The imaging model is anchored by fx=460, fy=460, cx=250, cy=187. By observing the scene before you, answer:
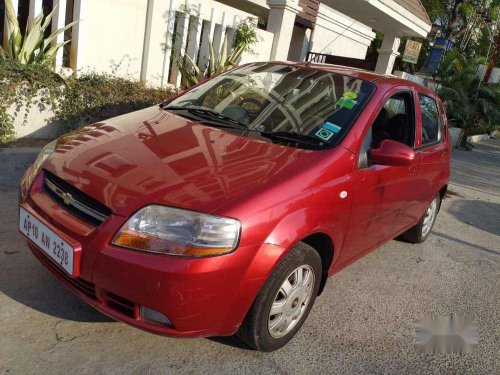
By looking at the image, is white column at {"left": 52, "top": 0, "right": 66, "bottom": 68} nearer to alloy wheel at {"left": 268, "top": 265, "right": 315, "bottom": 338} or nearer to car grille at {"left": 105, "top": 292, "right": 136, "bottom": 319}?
car grille at {"left": 105, "top": 292, "right": 136, "bottom": 319}

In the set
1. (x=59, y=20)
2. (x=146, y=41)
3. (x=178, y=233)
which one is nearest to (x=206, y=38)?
(x=146, y=41)

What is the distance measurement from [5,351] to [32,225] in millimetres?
654

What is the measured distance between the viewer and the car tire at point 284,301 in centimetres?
243

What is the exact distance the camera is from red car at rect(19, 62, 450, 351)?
2180 mm

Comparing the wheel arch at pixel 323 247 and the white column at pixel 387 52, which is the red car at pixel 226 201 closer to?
the wheel arch at pixel 323 247

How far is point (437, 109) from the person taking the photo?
4590 mm

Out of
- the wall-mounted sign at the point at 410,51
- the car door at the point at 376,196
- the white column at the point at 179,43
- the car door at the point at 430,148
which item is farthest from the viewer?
the wall-mounted sign at the point at 410,51

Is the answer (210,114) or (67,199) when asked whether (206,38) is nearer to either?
(210,114)

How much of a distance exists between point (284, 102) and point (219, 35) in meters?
4.79

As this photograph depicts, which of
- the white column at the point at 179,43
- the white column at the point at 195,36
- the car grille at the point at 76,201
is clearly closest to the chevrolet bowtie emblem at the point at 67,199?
the car grille at the point at 76,201

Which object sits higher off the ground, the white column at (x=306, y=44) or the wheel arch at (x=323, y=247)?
the white column at (x=306, y=44)

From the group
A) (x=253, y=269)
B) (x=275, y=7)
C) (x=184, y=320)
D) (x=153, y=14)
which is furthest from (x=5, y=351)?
(x=275, y=7)

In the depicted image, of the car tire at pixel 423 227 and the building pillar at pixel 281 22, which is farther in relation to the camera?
the building pillar at pixel 281 22

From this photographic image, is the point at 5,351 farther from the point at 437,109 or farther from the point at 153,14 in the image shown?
the point at 153,14
